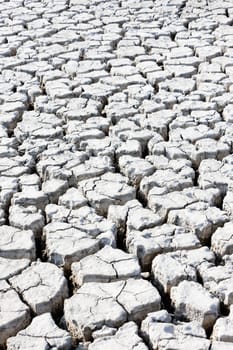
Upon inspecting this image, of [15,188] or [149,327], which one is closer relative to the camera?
[149,327]

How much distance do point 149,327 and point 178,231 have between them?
1.71 feet

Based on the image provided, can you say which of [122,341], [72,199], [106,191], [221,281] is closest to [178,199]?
[106,191]

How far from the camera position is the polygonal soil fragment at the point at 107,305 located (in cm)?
194

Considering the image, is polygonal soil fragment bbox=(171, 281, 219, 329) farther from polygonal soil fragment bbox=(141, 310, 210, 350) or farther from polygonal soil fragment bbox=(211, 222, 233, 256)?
polygonal soil fragment bbox=(211, 222, 233, 256)

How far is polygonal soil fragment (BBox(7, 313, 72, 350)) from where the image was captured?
1.87 meters

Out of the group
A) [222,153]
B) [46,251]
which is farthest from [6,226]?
[222,153]

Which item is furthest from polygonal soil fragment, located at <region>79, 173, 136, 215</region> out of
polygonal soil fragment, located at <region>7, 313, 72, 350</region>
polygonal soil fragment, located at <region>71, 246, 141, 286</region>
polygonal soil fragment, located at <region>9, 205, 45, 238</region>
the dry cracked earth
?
polygonal soil fragment, located at <region>7, 313, 72, 350</region>

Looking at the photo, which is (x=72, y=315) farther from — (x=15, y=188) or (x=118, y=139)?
(x=118, y=139)

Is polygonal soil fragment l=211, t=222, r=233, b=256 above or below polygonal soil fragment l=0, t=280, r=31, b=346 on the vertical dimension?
above

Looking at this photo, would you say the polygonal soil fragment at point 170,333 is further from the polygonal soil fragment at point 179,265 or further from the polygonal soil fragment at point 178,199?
the polygonal soil fragment at point 178,199

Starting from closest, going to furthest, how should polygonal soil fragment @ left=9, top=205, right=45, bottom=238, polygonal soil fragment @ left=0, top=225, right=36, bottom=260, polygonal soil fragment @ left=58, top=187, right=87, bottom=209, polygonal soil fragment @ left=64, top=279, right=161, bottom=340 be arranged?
polygonal soil fragment @ left=64, top=279, right=161, bottom=340, polygonal soil fragment @ left=0, top=225, right=36, bottom=260, polygonal soil fragment @ left=9, top=205, right=45, bottom=238, polygonal soil fragment @ left=58, top=187, right=87, bottom=209

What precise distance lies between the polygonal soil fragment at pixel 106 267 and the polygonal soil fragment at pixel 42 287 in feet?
0.19

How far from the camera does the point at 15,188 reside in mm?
2707

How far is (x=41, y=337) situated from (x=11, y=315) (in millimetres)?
138
